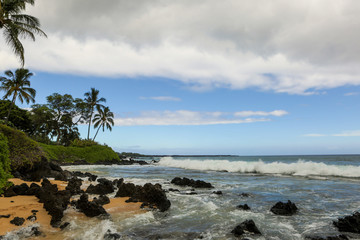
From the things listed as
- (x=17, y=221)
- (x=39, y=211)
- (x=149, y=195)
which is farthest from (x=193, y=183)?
(x=17, y=221)

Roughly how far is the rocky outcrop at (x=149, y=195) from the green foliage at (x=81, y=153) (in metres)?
31.2

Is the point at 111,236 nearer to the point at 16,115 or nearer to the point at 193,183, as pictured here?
the point at 193,183

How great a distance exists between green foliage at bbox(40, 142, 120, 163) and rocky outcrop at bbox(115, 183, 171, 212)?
31195 mm

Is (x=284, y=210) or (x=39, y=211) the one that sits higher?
(x=39, y=211)

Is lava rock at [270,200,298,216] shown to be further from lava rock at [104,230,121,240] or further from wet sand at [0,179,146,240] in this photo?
lava rock at [104,230,121,240]

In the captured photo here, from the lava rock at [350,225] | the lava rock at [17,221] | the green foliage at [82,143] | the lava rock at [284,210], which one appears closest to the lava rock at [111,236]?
the lava rock at [17,221]

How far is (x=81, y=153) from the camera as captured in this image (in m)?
43.8

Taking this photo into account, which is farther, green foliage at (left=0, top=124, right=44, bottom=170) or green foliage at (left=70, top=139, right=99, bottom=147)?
green foliage at (left=70, top=139, right=99, bottom=147)

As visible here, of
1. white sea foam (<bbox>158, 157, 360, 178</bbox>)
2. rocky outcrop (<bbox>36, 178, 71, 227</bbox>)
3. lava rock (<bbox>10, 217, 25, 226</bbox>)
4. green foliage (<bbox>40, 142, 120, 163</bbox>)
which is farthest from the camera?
green foliage (<bbox>40, 142, 120, 163</bbox>)

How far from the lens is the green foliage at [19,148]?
12805 mm

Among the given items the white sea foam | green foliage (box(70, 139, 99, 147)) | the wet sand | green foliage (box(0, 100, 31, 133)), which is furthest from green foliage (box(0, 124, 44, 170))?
green foliage (box(70, 139, 99, 147))

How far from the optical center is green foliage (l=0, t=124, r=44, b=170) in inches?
504

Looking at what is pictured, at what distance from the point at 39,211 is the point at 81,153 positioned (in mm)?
39111

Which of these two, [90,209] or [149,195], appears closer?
[90,209]
